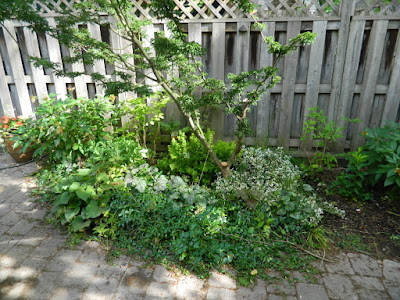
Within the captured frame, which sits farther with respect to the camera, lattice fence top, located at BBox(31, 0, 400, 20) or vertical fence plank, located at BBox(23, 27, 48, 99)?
vertical fence plank, located at BBox(23, 27, 48, 99)

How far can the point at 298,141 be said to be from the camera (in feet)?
14.9

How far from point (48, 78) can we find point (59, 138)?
178 cm

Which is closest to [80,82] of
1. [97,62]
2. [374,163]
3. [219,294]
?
[97,62]

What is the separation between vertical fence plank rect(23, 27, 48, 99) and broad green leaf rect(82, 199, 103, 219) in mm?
2711

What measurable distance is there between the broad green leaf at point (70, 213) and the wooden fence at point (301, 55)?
6.95 feet

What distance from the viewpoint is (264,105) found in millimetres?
4410

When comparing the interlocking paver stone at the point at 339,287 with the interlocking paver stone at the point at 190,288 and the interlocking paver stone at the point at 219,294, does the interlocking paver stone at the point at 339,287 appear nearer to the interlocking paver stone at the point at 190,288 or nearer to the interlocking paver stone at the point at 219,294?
the interlocking paver stone at the point at 219,294

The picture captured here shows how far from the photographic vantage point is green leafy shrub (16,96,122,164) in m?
3.70

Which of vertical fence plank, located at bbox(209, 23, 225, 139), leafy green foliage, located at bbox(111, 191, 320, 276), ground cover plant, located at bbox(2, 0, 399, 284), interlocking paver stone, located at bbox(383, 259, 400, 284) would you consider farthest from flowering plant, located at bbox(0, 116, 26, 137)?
interlocking paver stone, located at bbox(383, 259, 400, 284)

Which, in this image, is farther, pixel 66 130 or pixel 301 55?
pixel 301 55

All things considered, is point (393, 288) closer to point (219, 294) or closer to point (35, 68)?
point (219, 294)

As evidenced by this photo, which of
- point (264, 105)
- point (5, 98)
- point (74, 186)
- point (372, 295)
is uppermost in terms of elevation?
point (5, 98)

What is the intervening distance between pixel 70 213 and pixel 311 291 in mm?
2402

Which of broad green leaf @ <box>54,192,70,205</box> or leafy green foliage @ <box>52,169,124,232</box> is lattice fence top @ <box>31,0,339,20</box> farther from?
broad green leaf @ <box>54,192,70,205</box>
